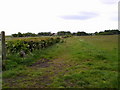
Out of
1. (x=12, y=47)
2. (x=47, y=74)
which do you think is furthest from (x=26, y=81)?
(x=12, y=47)

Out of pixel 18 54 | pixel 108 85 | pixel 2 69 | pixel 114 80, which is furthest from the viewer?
pixel 18 54

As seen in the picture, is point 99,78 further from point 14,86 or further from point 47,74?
point 14,86

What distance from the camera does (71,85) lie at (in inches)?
243

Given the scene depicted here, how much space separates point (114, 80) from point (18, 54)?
7261 millimetres

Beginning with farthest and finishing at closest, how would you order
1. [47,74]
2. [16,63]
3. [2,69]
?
1. [16,63]
2. [2,69]
3. [47,74]

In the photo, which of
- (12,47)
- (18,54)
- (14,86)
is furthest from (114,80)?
A: (12,47)

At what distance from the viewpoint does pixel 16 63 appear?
10102 mm

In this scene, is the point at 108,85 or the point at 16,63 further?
the point at 16,63

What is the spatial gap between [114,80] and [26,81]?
3.25 metres

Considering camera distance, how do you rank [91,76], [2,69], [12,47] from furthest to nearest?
[12,47] → [2,69] → [91,76]

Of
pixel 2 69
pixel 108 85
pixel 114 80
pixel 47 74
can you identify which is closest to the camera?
pixel 108 85

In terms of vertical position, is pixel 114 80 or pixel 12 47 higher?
pixel 12 47

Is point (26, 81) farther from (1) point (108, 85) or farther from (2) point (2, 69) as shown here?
(1) point (108, 85)

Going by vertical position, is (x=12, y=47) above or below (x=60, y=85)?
above
